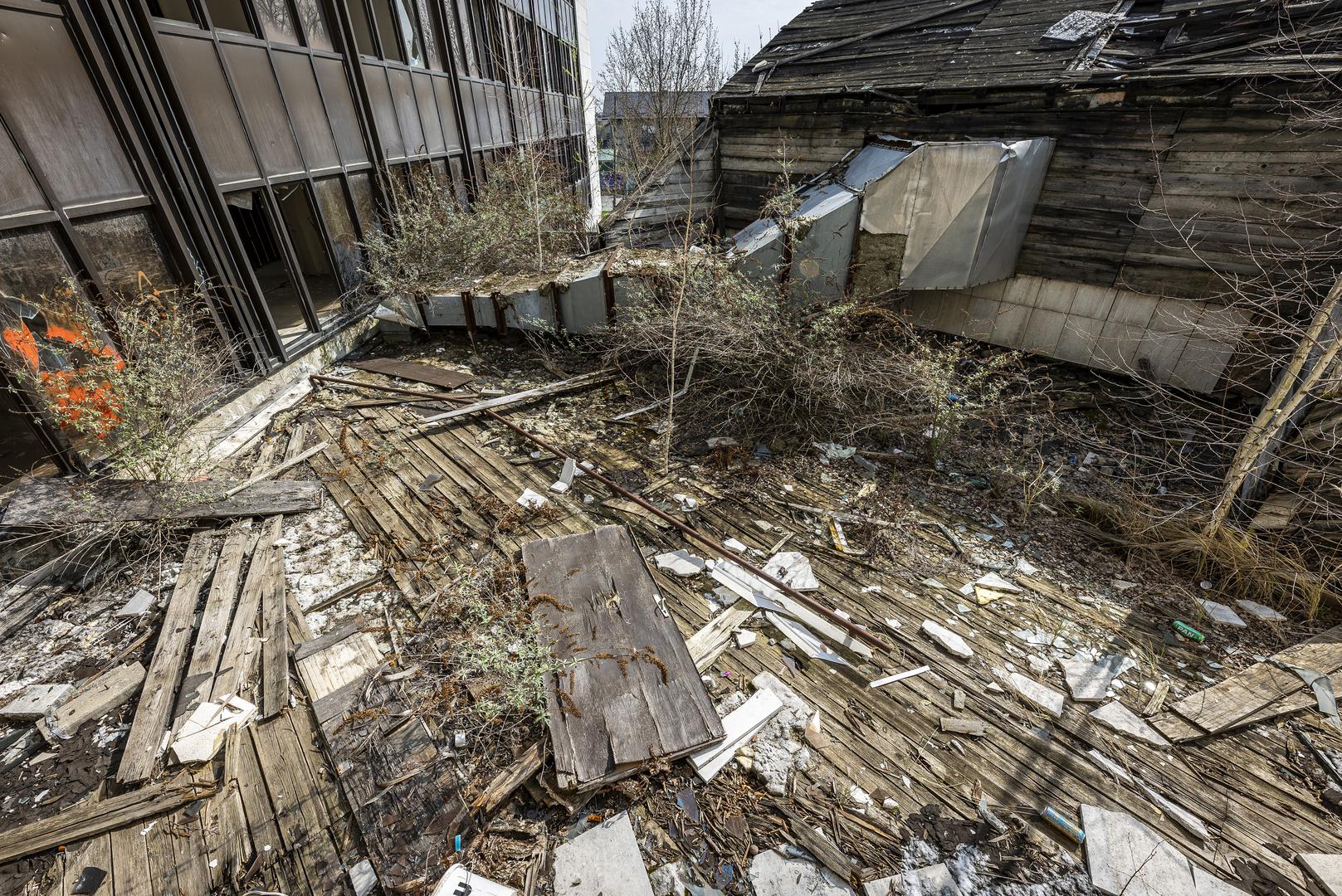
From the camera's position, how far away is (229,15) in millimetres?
6727

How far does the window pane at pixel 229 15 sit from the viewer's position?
6648 millimetres

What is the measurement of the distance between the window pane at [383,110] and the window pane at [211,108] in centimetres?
293

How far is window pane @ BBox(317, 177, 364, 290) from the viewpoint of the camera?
26.3 ft

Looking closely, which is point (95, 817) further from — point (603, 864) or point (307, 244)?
point (307, 244)

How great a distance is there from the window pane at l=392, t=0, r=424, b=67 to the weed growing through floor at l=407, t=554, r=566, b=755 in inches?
426

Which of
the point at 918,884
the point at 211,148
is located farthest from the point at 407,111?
the point at 918,884

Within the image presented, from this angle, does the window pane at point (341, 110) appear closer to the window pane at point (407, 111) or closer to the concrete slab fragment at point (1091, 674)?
the window pane at point (407, 111)

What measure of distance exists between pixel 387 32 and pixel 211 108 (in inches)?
196

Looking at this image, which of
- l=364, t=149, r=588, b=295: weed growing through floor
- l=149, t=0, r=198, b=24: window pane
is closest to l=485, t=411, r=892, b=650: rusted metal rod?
l=364, t=149, r=588, b=295: weed growing through floor

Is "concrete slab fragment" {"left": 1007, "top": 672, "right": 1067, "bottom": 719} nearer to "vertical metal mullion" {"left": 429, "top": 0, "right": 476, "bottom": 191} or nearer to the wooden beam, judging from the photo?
the wooden beam

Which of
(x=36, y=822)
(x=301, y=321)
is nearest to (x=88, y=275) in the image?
(x=301, y=321)

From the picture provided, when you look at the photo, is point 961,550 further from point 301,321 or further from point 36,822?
point 301,321

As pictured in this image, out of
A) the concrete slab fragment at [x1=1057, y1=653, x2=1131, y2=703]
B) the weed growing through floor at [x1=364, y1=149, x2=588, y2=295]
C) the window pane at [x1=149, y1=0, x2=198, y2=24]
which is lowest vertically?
the concrete slab fragment at [x1=1057, y1=653, x2=1131, y2=703]

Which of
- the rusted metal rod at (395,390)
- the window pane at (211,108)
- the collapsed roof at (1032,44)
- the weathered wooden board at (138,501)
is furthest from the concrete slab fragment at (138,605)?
the collapsed roof at (1032,44)
